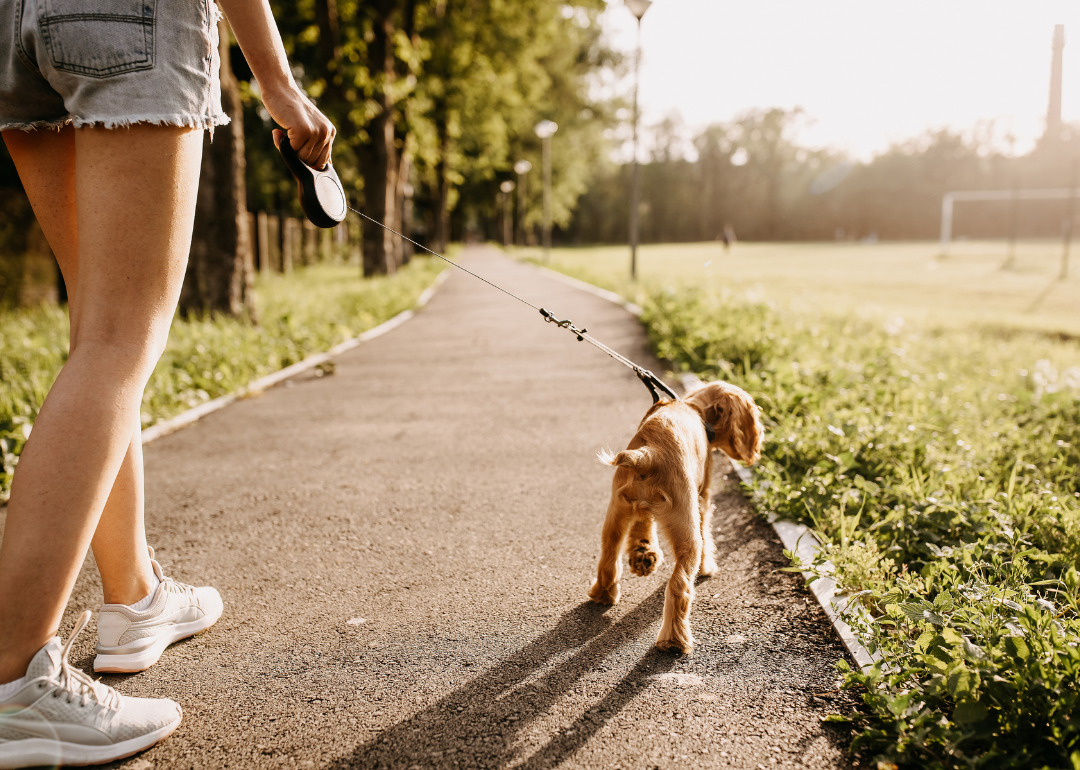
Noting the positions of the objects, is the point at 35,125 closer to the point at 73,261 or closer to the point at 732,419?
the point at 73,261

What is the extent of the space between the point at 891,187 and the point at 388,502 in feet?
288

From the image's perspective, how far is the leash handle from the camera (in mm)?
2152

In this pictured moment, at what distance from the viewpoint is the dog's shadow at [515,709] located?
184cm

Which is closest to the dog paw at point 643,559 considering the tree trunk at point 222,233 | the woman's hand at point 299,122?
the woman's hand at point 299,122

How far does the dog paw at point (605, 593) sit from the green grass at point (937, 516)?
0.80 metres

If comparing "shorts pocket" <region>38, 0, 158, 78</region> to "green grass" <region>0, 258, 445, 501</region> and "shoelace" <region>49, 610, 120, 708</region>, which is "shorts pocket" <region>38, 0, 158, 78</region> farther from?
"green grass" <region>0, 258, 445, 501</region>

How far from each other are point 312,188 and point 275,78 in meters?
0.30

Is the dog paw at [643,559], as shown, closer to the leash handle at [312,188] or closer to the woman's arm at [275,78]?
the leash handle at [312,188]

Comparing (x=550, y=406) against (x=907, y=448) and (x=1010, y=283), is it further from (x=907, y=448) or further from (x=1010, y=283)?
(x=1010, y=283)

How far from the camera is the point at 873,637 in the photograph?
221cm

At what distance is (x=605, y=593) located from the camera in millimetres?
2668

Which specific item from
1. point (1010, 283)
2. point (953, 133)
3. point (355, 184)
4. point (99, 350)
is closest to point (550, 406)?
point (99, 350)

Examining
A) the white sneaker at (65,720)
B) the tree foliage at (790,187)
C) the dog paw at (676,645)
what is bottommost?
the dog paw at (676,645)

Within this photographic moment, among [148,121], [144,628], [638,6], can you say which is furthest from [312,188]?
[638,6]
